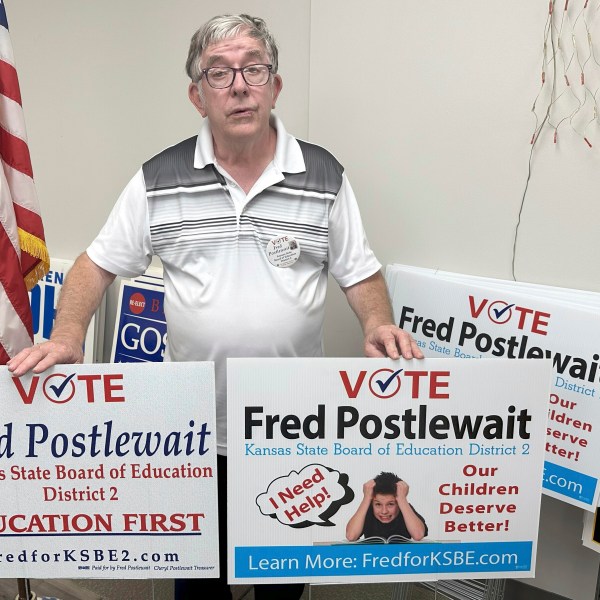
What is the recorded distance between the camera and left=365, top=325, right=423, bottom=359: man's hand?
1.20m

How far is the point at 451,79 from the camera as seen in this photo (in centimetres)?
190

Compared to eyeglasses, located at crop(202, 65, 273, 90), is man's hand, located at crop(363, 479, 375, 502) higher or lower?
lower

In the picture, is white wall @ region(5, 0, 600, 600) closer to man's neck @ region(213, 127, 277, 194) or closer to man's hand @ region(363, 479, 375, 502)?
man's neck @ region(213, 127, 277, 194)

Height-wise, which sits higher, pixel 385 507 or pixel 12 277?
pixel 12 277

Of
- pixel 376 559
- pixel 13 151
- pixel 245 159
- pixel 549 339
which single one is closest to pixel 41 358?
pixel 245 159

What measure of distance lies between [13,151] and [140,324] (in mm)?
989

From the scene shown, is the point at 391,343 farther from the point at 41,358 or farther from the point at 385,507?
the point at 41,358

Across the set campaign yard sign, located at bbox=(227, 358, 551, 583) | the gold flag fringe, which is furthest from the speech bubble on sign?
the gold flag fringe

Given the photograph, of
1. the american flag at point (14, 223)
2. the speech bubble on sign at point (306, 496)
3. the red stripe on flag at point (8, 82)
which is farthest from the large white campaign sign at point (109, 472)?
the red stripe on flag at point (8, 82)

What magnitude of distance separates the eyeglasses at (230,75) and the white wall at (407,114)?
0.71m

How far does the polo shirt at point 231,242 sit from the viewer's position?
1440 millimetres

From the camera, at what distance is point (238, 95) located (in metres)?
1.40

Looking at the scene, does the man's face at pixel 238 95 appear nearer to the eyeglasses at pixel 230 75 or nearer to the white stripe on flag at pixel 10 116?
the eyeglasses at pixel 230 75

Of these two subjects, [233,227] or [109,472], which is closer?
[109,472]
